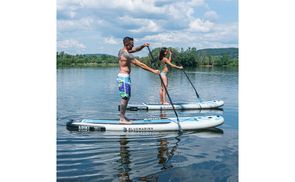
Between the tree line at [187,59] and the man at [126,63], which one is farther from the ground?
the tree line at [187,59]

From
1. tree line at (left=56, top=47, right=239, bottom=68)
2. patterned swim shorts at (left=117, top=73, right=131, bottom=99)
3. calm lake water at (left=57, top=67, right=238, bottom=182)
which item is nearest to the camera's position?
calm lake water at (left=57, top=67, right=238, bottom=182)

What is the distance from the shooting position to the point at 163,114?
10.6 m

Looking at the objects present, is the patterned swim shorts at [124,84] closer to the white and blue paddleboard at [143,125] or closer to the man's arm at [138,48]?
the man's arm at [138,48]

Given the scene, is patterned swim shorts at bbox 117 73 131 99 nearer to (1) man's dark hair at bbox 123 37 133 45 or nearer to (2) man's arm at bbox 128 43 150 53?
(2) man's arm at bbox 128 43 150 53

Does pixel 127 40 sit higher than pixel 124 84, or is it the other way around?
pixel 127 40

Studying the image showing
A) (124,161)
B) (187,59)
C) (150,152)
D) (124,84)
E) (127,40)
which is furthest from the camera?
(187,59)

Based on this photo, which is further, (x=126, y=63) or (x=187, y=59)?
(x=187, y=59)

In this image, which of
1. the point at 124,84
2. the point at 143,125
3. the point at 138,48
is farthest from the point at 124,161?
the point at 138,48

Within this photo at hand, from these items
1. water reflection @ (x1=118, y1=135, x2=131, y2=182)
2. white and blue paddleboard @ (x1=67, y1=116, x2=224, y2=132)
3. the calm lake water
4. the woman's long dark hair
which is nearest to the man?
white and blue paddleboard @ (x1=67, y1=116, x2=224, y2=132)

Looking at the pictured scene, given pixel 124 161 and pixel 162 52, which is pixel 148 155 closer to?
pixel 124 161

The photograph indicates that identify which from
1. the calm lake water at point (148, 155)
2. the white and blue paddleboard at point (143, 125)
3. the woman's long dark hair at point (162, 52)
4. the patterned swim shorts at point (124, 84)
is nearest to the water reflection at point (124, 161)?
the calm lake water at point (148, 155)
